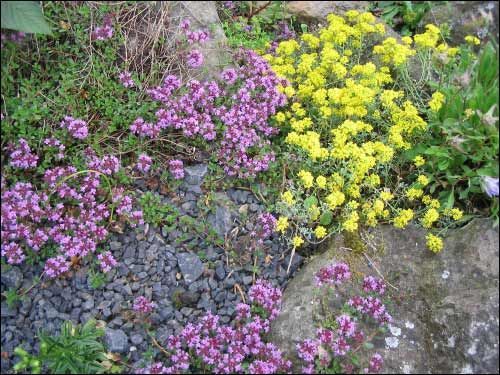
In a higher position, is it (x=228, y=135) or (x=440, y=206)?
(x=228, y=135)

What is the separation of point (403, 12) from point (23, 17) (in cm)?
Result: 430

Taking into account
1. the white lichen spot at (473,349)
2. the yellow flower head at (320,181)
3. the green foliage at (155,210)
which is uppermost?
the yellow flower head at (320,181)

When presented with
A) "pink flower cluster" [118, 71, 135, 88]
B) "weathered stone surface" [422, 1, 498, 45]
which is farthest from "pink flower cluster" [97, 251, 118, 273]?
"weathered stone surface" [422, 1, 498, 45]

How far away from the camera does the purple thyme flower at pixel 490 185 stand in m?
3.80

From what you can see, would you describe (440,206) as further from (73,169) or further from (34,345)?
(34,345)

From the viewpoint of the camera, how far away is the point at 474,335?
356cm

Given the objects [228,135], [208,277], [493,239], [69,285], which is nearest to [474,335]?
[493,239]

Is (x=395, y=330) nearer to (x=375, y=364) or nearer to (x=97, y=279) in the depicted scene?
(x=375, y=364)

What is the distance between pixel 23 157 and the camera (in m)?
3.92

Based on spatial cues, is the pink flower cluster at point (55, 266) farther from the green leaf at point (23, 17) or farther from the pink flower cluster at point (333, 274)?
the pink flower cluster at point (333, 274)

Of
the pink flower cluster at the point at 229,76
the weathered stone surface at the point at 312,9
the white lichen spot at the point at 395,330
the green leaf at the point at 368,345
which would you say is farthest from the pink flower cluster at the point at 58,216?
the weathered stone surface at the point at 312,9

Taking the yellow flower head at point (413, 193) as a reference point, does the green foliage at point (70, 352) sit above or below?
below

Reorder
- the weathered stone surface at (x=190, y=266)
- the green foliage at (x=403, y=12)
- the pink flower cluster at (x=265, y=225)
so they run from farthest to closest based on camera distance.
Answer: the green foliage at (x=403, y=12)
the pink flower cluster at (x=265, y=225)
the weathered stone surface at (x=190, y=266)

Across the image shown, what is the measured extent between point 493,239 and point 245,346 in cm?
188
